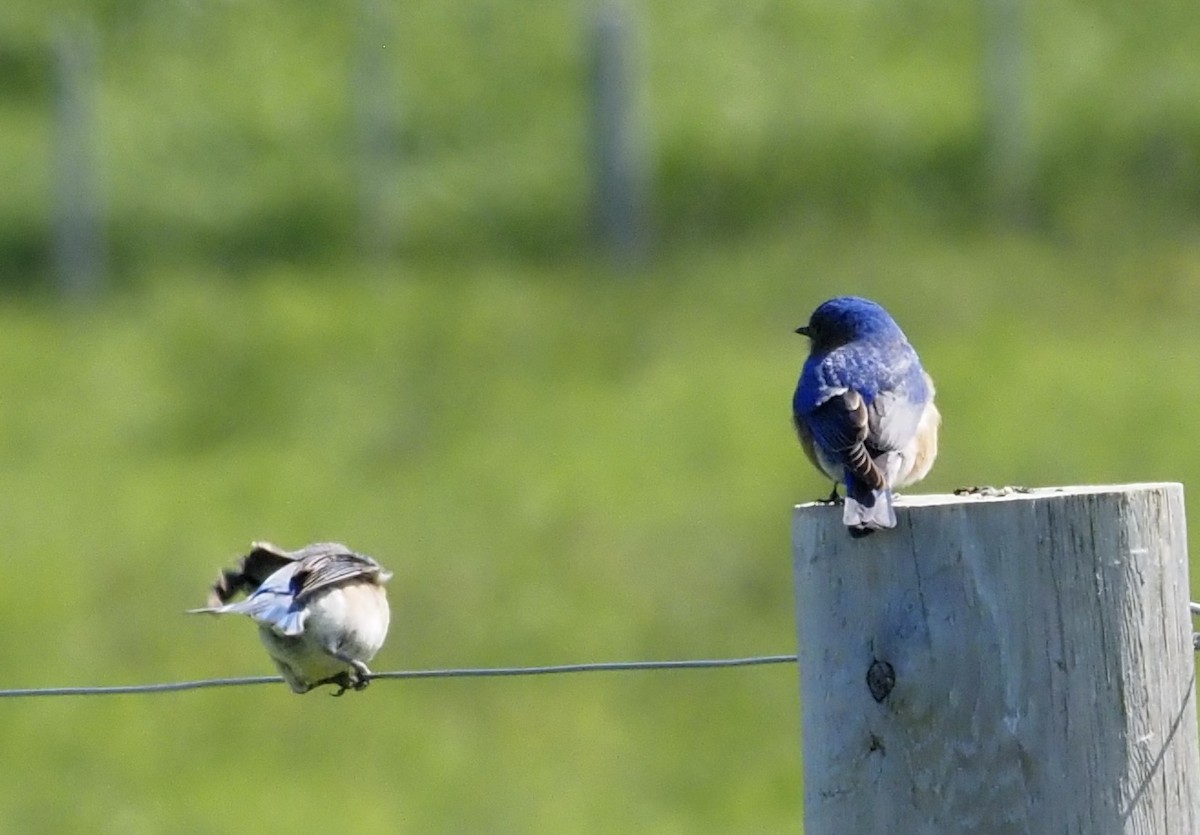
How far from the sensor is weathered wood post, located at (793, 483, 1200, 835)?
3459 millimetres

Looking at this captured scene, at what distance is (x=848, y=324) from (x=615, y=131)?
12587 mm

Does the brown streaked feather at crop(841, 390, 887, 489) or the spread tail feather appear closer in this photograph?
the spread tail feather

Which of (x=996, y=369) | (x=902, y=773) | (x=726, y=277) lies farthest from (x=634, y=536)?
(x=902, y=773)

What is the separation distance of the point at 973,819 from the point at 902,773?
0.13 meters

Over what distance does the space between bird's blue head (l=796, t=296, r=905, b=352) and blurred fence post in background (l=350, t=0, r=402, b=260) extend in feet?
40.7

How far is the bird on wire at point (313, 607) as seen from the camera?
613 cm

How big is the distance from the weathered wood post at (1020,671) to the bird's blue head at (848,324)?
9.91 ft

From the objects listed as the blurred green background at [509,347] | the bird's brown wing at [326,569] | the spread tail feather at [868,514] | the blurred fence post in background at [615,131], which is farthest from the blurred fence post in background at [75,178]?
the spread tail feather at [868,514]

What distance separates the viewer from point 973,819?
348cm

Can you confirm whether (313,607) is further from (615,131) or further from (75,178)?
(75,178)

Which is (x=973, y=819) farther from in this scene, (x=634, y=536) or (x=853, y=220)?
(x=853, y=220)

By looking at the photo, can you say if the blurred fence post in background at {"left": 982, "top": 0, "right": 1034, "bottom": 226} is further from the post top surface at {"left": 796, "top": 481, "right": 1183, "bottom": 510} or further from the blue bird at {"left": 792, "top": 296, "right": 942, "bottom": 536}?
the post top surface at {"left": 796, "top": 481, "right": 1183, "bottom": 510}

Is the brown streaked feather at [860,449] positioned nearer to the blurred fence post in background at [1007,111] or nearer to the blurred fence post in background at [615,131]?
the blurred fence post in background at [615,131]

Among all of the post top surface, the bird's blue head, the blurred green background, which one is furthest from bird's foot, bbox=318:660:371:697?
the blurred green background
